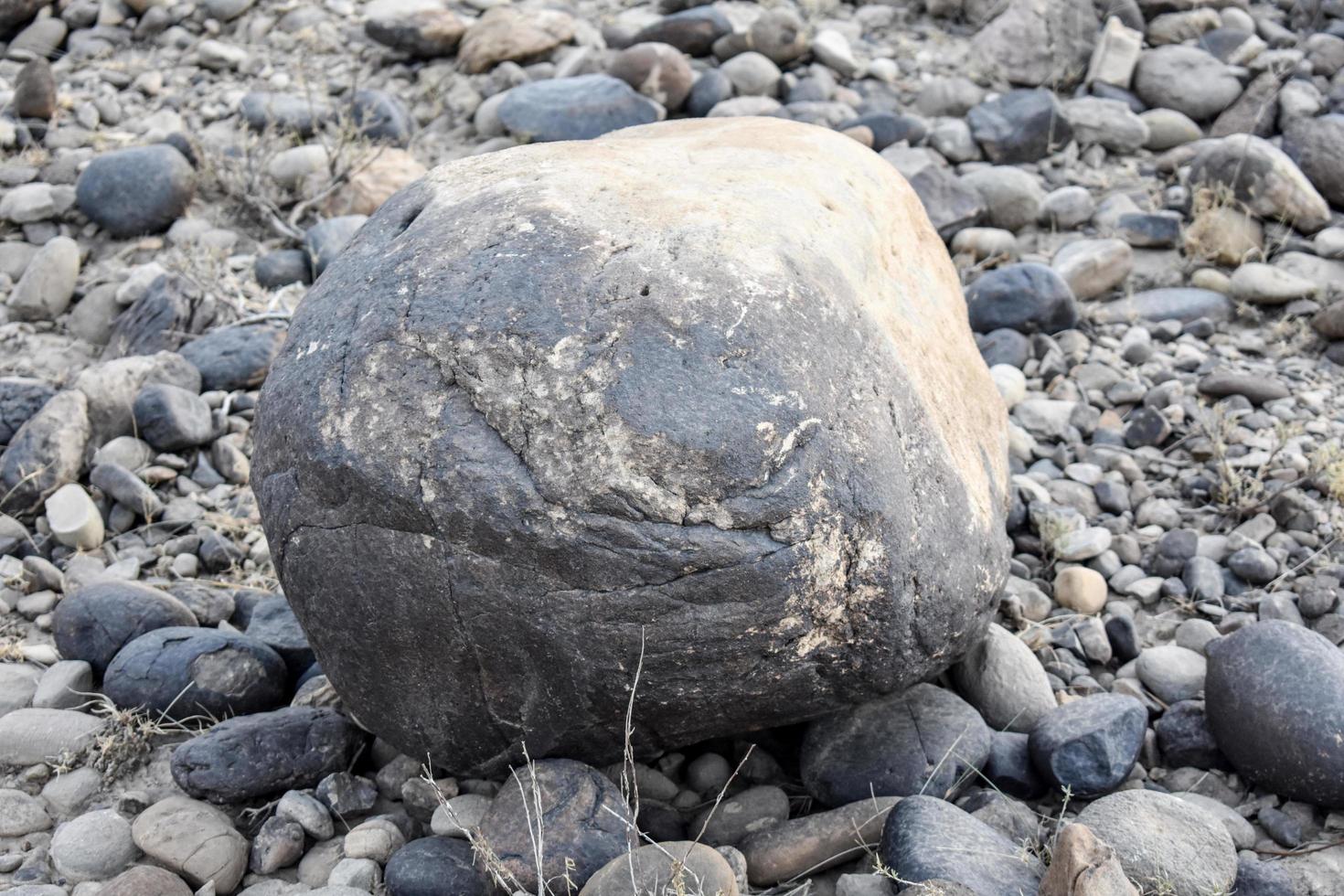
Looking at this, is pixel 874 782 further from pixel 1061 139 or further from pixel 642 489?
pixel 1061 139

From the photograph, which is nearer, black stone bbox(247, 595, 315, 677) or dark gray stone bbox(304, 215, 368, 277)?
black stone bbox(247, 595, 315, 677)

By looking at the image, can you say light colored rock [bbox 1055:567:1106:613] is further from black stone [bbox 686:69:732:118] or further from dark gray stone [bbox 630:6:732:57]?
dark gray stone [bbox 630:6:732:57]

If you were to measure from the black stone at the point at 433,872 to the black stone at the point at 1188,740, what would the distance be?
5.67 ft

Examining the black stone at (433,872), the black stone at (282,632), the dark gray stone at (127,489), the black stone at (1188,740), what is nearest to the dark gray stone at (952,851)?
the black stone at (1188,740)

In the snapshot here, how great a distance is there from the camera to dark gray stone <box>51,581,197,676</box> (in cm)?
341

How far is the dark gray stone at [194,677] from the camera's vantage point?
3.21m

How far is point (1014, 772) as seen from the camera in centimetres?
305

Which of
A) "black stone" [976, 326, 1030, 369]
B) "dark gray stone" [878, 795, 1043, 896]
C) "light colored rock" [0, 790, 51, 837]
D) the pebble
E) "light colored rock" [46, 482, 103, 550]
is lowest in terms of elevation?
"light colored rock" [46, 482, 103, 550]

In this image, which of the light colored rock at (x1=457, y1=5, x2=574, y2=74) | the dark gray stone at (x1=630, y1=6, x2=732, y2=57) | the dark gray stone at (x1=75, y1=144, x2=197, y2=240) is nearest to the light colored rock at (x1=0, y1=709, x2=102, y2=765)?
the dark gray stone at (x1=75, y1=144, x2=197, y2=240)

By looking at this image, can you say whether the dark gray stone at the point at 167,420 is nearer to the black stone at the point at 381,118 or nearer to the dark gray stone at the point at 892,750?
the black stone at the point at 381,118

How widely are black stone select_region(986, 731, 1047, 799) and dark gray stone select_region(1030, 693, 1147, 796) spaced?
2 centimetres

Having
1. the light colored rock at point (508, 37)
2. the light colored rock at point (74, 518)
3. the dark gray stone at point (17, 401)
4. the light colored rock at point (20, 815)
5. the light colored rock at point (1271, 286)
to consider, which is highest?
the light colored rock at point (508, 37)

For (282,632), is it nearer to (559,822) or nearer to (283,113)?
(559,822)

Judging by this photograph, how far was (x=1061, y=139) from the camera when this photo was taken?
627 centimetres
